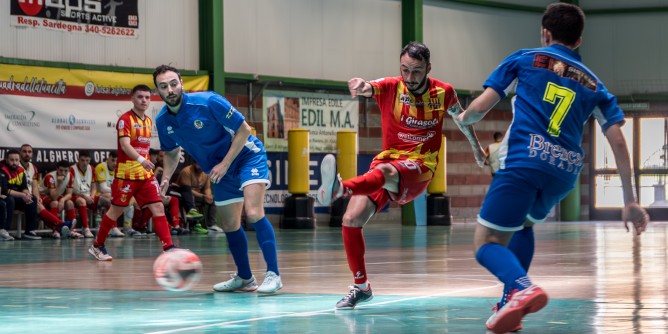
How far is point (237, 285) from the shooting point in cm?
967

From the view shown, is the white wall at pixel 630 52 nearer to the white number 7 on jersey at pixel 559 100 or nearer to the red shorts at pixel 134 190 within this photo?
the red shorts at pixel 134 190

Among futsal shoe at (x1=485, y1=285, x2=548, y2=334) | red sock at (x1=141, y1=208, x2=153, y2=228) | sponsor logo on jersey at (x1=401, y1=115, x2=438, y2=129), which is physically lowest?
red sock at (x1=141, y1=208, x2=153, y2=228)

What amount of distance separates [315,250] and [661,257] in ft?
17.0

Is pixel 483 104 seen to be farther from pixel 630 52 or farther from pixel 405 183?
pixel 630 52

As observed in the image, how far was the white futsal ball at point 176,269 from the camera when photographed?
28.6 ft

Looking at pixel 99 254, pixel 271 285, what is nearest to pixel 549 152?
pixel 271 285

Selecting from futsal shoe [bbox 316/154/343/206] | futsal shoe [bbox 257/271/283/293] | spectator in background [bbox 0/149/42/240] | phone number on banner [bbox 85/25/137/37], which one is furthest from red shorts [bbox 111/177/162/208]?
phone number on banner [bbox 85/25/137/37]

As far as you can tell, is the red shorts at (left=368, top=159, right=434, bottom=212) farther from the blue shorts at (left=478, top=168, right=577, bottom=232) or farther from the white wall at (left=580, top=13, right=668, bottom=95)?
the white wall at (left=580, top=13, right=668, bottom=95)

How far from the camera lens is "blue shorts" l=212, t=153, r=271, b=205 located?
9.77 m

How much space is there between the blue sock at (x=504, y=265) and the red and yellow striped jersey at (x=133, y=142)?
344 inches

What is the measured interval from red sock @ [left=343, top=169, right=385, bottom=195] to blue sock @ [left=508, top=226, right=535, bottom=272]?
1107 mm

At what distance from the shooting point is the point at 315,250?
16688mm

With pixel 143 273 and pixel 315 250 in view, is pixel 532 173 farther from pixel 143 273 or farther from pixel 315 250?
pixel 315 250

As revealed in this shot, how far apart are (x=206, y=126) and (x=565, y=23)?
425 cm
